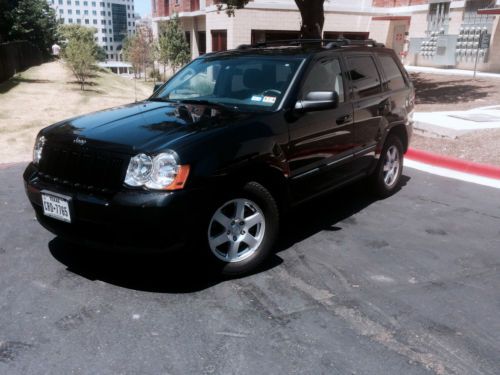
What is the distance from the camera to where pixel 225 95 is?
4488 mm

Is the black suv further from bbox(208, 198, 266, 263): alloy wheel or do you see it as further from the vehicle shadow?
the vehicle shadow

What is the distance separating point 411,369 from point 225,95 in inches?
110

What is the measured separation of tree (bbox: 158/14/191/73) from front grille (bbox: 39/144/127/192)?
91.5ft

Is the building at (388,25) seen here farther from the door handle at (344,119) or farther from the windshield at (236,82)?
the door handle at (344,119)

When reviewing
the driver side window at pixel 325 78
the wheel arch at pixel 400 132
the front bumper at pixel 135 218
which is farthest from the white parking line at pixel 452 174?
the front bumper at pixel 135 218

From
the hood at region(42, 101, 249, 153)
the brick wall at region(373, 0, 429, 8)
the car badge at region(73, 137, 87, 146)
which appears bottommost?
the car badge at region(73, 137, 87, 146)

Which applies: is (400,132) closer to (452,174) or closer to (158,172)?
(452,174)

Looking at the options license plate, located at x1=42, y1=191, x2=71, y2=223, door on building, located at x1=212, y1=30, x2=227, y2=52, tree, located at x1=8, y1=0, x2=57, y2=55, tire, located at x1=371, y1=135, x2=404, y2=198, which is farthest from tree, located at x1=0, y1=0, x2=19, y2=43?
license plate, located at x1=42, y1=191, x2=71, y2=223

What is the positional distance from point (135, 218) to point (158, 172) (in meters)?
0.34

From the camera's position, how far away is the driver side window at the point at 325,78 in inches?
174

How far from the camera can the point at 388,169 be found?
596 centimetres

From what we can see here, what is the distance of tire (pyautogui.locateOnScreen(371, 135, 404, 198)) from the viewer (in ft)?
18.8

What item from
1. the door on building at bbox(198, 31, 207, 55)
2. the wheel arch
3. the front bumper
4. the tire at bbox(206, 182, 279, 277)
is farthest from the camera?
the door on building at bbox(198, 31, 207, 55)

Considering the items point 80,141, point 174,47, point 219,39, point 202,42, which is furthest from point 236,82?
point 202,42
